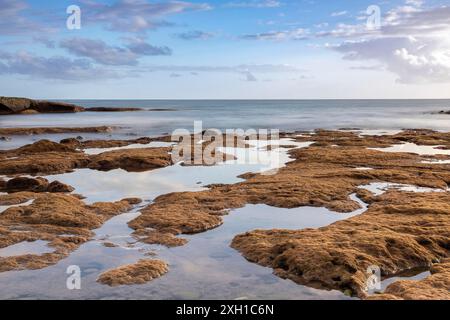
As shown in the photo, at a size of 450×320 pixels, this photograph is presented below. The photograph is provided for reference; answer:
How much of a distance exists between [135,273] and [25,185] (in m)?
13.9

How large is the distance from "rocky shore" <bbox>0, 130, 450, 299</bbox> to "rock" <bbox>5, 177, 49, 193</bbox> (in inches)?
2.3

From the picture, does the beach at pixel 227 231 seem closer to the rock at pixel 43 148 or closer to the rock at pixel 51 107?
the rock at pixel 43 148

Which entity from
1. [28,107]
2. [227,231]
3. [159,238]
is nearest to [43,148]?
[159,238]

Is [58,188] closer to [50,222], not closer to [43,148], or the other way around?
[50,222]

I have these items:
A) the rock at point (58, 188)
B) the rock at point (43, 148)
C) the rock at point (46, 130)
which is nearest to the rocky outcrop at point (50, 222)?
the rock at point (58, 188)

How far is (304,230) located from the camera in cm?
1619

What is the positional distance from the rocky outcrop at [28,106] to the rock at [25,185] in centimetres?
9401

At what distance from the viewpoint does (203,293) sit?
11672mm

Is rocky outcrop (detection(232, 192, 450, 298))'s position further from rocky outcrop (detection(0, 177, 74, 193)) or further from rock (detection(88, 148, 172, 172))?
rock (detection(88, 148, 172, 172))

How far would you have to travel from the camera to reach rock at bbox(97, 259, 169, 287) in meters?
12.3

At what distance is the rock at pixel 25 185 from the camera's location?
23.9 metres

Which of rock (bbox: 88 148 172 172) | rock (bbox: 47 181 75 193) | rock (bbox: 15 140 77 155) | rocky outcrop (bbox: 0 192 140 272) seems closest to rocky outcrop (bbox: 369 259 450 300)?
rocky outcrop (bbox: 0 192 140 272)

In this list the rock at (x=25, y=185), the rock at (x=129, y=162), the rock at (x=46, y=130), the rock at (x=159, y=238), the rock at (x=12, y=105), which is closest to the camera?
the rock at (x=159, y=238)
